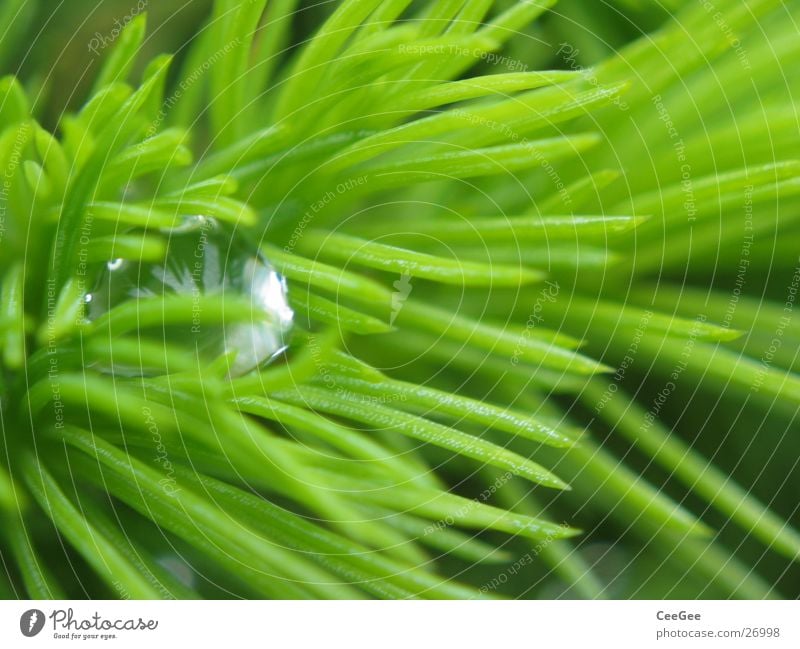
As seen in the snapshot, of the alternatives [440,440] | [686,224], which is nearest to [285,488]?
[440,440]

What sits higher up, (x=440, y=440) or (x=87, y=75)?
(x=87, y=75)

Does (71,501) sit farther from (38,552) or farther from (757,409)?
(757,409)

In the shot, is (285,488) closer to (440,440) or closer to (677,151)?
(440,440)

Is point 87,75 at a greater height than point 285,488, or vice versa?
point 87,75

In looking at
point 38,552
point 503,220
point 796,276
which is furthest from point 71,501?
point 796,276
